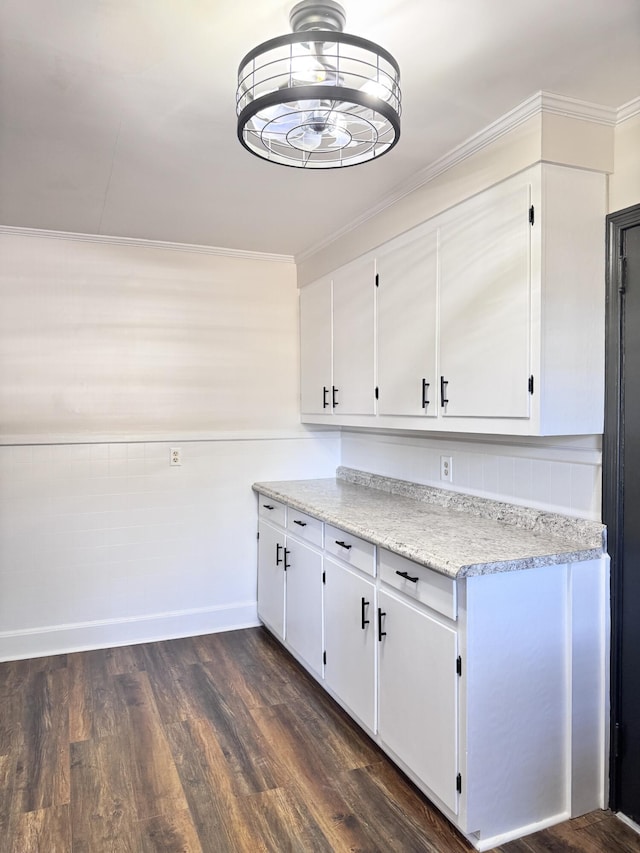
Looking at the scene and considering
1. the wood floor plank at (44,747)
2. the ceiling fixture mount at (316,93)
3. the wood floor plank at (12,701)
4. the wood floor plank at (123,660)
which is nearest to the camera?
the ceiling fixture mount at (316,93)

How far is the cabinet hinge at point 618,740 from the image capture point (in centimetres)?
200

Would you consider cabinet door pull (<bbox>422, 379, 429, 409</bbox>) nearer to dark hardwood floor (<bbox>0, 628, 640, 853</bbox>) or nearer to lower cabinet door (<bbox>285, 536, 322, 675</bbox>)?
lower cabinet door (<bbox>285, 536, 322, 675</bbox>)

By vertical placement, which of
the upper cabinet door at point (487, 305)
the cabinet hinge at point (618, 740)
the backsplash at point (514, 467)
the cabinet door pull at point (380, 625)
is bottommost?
the cabinet hinge at point (618, 740)

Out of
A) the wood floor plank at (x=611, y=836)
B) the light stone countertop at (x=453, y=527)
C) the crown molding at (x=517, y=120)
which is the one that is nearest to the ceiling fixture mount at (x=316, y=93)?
the crown molding at (x=517, y=120)

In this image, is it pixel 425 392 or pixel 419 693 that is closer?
pixel 419 693

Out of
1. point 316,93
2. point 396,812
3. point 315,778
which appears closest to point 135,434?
point 315,778

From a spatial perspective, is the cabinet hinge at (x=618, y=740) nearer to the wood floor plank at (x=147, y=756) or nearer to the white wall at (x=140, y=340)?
the wood floor plank at (x=147, y=756)

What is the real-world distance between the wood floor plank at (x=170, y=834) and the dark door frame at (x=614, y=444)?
1390mm

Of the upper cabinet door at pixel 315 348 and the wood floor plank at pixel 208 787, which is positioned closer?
the wood floor plank at pixel 208 787

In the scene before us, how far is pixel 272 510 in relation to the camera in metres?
3.50

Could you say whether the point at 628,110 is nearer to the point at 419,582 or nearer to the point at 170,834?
the point at 419,582

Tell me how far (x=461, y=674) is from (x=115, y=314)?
8.79ft

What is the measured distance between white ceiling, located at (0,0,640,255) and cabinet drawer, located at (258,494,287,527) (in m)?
1.60

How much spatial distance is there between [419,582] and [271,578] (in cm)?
163
